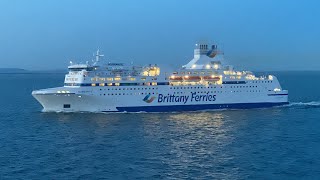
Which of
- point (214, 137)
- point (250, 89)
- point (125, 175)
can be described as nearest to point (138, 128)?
point (214, 137)

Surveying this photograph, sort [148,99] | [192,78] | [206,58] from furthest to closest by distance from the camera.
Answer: [206,58], [192,78], [148,99]

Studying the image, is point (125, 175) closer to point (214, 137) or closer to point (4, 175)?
point (4, 175)

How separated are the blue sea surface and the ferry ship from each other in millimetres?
1843

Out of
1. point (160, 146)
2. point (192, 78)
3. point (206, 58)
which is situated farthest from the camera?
point (206, 58)

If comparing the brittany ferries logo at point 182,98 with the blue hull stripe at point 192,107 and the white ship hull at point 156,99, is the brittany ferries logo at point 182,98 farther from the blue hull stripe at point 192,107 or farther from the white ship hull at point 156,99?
the blue hull stripe at point 192,107

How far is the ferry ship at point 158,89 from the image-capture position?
52441mm

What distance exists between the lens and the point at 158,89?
54.8 meters

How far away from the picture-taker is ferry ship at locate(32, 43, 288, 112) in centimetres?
5244

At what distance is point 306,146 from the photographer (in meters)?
35.3

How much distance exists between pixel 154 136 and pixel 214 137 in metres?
5.55

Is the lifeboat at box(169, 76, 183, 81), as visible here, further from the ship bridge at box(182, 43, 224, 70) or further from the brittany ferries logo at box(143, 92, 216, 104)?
the ship bridge at box(182, 43, 224, 70)

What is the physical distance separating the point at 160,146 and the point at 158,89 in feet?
66.9

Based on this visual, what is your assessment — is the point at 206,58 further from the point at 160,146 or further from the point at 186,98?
the point at 160,146

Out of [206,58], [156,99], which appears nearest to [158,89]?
[156,99]
